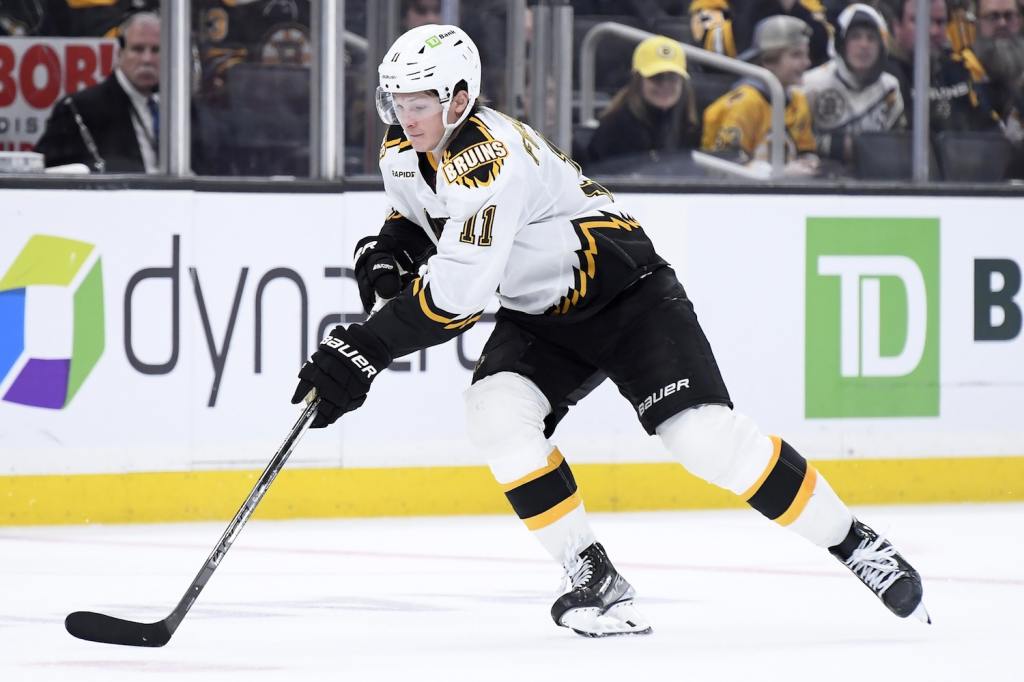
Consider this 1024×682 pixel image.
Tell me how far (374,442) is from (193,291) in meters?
0.65

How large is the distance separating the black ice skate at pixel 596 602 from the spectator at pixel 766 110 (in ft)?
7.72

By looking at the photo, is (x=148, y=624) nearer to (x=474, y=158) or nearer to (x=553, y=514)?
(x=553, y=514)

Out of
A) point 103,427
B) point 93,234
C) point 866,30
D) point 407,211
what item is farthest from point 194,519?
point 866,30

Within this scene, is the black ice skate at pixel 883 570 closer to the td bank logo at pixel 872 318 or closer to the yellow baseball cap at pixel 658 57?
the td bank logo at pixel 872 318

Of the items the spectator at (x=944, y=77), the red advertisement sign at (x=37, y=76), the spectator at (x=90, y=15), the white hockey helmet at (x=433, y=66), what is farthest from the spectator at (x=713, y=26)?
the white hockey helmet at (x=433, y=66)

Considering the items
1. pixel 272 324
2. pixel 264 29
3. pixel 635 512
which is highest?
pixel 264 29

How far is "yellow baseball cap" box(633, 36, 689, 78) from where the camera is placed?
5.34m

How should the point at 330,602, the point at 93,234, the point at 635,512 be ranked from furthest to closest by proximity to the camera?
the point at 635,512
the point at 93,234
the point at 330,602

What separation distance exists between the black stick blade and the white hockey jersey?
3.07m

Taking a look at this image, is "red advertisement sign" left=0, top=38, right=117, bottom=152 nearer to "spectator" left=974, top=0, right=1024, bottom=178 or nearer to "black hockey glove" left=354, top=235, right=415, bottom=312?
"black hockey glove" left=354, top=235, right=415, bottom=312

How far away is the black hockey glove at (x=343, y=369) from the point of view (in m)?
3.03

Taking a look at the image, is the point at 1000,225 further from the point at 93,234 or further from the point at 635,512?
the point at 93,234

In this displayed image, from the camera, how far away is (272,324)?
495cm

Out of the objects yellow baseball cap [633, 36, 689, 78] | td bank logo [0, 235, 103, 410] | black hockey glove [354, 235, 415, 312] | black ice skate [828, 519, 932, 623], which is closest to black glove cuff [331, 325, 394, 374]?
black hockey glove [354, 235, 415, 312]
